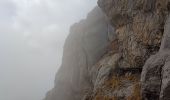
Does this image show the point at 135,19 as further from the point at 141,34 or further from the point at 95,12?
the point at 95,12

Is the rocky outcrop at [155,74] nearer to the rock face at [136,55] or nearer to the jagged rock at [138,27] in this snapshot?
the rock face at [136,55]

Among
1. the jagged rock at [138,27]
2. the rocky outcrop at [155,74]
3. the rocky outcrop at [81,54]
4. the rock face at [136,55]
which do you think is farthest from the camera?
the rocky outcrop at [81,54]

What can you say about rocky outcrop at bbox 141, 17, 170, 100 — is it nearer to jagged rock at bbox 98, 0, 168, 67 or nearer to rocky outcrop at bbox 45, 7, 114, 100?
jagged rock at bbox 98, 0, 168, 67

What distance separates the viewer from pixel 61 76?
7419cm

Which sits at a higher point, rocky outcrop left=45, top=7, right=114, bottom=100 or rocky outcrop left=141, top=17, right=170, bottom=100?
rocky outcrop left=45, top=7, right=114, bottom=100

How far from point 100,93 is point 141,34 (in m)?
6.70

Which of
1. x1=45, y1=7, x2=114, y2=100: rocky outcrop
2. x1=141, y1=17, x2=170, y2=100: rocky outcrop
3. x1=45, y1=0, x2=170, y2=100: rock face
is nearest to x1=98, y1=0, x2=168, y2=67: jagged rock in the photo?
x1=45, y1=0, x2=170, y2=100: rock face

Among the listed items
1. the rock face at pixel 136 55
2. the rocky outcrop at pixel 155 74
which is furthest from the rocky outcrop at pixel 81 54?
the rocky outcrop at pixel 155 74

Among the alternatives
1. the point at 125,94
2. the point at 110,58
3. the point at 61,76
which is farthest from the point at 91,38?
the point at 125,94

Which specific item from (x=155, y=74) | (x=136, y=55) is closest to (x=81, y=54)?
(x=136, y=55)

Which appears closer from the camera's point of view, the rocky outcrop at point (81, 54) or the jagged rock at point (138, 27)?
the jagged rock at point (138, 27)

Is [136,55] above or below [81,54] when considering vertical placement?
below

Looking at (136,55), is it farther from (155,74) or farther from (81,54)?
(81,54)

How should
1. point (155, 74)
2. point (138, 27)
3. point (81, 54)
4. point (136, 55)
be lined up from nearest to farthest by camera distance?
point (155, 74), point (136, 55), point (138, 27), point (81, 54)
